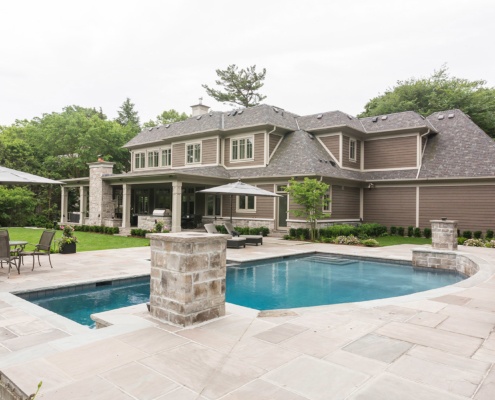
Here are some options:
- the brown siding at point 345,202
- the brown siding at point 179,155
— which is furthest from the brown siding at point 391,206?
the brown siding at point 179,155

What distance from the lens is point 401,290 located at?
27.1 feet

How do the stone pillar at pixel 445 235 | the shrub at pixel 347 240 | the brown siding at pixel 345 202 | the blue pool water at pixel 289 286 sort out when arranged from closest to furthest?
the blue pool water at pixel 289 286 < the stone pillar at pixel 445 235 < the shrub at pixel 347 240 < the brown siding at pixel 345 202

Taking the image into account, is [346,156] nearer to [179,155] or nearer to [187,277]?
[179,155]

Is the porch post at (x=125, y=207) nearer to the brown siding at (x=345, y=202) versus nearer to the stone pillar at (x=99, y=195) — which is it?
the stone pillar at (x=99, y=195)

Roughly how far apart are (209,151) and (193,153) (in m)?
1.47

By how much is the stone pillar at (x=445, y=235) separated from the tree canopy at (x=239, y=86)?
27.2 m

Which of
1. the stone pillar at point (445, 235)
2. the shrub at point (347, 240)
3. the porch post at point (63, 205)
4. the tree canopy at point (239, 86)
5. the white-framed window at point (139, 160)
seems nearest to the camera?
the stone pillar at point (445, 235)

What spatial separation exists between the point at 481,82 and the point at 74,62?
3098 centimetres

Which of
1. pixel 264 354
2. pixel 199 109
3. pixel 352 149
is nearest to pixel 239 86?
pixel 199 109

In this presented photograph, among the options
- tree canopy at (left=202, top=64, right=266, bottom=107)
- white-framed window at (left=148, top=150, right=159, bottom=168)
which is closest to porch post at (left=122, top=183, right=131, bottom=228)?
white-framed window at (left=148, top=150, right=159, bottom=168)

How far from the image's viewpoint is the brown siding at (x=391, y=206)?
1902 centimetres

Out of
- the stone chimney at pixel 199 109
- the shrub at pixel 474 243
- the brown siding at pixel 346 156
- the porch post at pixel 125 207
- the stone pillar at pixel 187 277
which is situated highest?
the stone chimney at pixel 199 109

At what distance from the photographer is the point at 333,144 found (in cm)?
1984

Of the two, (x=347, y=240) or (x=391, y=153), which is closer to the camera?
(x=347, y=240)
